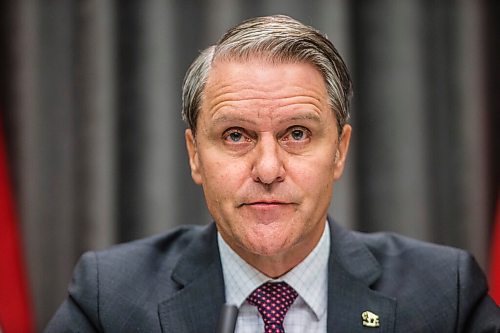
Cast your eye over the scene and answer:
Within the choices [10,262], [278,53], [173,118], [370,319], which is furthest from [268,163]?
[10,262]

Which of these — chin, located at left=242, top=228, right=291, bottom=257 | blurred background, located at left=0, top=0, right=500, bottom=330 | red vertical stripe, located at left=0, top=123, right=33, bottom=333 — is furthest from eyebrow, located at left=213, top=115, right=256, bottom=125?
red vertical stripe, located at left=0, top=123, right=33, bottom=333

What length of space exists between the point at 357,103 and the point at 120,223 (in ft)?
3.92

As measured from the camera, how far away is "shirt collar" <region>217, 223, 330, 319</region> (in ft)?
6.44

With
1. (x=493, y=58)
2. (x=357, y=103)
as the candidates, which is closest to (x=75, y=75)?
(x=357, y=103)

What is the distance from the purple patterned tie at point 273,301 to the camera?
188 centimetres

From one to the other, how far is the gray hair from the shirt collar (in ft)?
1.27

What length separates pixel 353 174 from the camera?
3.14 metres

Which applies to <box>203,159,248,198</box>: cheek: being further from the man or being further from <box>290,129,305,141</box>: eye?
<box>290,129,305,141</box>: eye

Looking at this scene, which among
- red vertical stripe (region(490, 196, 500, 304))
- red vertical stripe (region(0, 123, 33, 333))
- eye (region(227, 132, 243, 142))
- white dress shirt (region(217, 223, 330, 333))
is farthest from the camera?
red vertical stripe (region(0, 123, 33, 333))

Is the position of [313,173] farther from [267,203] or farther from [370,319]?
[370,319]

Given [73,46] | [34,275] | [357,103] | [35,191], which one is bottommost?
[34,275]

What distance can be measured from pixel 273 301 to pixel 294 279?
0.29ft

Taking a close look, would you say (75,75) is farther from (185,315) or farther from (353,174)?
(185,315)

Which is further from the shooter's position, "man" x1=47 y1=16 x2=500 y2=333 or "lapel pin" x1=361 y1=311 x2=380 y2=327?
"lapel pin" x1=361 y1=311 x2=380 y2=327
